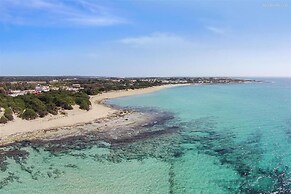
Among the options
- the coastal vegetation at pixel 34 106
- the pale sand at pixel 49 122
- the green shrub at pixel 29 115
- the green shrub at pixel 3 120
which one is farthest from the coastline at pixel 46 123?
the coastal vegetation at pixel 34 106

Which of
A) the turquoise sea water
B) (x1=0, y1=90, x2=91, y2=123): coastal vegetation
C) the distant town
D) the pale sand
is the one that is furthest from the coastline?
the distant town

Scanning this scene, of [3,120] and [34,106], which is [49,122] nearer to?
[3,120]

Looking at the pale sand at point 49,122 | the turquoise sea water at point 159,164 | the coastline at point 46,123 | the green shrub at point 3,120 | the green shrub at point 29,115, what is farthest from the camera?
the green shrub at point 29,115

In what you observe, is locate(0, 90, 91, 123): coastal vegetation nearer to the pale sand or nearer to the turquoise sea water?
the pale sand

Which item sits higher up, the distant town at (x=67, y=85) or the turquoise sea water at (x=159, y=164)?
the distant town at (x=67, y=85)

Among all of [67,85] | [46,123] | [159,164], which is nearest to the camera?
[159,164]

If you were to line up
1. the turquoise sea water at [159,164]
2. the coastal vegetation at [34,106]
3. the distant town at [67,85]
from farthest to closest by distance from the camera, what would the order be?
1. the distant town at [67,85]
2. the coastal vegetation at [34,106]
3. the turquoise sea water at [159,164]

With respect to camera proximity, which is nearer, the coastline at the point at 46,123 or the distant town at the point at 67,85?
the coastline at the point at 46,123

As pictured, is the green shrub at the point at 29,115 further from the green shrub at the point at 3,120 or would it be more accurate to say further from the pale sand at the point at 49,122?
the green shrub at the point at 3,120

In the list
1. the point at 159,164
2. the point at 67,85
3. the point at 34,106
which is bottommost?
the point at 159,164

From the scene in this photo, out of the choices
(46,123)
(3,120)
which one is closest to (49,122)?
(46,123)

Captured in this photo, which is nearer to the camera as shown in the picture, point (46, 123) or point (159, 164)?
point (159, 164)

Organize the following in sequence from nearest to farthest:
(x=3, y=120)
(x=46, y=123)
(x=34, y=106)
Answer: (x=3, y=120)
(x=46, y=123)
(x=34, y=106)

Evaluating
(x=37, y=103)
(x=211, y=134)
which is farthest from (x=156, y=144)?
A: (x=37, y=103)
